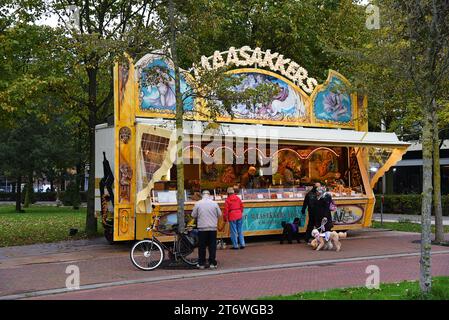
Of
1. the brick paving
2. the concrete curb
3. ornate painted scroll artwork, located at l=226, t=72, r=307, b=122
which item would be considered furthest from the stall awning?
the brick paving

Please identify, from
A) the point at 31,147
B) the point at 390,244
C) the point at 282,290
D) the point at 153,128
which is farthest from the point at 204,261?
the point at 31,147

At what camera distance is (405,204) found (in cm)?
3184

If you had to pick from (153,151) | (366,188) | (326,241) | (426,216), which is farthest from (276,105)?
(426,216)

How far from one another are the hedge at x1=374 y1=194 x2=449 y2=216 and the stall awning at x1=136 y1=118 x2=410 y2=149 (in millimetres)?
12943

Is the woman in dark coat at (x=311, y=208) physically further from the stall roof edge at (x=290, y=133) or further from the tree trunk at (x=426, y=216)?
the tree trunk at (x=426, y=216)

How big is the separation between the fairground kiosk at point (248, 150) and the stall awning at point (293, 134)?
38 mm

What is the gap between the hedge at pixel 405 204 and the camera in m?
30.7

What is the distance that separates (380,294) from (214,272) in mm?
4126

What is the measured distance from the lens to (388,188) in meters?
38.0

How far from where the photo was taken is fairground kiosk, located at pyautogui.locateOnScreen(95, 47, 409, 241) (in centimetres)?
1566

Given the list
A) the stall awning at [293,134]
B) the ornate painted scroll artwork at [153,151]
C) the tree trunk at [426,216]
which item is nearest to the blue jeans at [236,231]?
the stall awning at [293,134]

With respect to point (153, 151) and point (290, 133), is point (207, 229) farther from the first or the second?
point (290, 133)

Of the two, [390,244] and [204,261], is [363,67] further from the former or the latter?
[204,261]

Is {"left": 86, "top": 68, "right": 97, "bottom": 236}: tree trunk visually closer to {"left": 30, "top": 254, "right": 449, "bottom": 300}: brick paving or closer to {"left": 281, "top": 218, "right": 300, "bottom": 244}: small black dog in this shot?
{"left": 281, "top": 218, "right": 300, "bottom": 244}: small black dog
